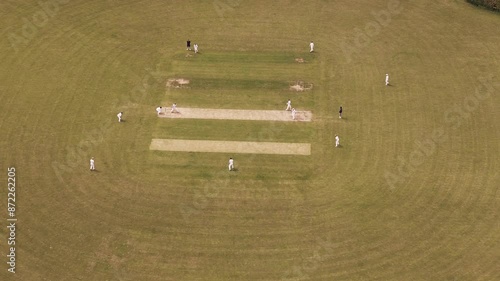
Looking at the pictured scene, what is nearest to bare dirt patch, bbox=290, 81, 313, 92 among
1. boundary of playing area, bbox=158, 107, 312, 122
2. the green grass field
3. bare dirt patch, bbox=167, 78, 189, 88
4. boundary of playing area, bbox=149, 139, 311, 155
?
the green grass field

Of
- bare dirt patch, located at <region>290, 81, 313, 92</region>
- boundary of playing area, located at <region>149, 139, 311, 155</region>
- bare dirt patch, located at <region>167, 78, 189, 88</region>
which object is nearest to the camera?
boundary of playing area, located at <region>149, 139, 311, 155</region>

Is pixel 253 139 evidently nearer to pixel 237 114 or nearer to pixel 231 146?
pixel 231 146

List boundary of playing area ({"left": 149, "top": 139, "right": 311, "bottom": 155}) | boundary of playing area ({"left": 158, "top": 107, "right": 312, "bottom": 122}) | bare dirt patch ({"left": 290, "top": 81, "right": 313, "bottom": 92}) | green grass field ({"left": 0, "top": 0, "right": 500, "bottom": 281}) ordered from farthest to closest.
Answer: bare dirt patch ({"left": 290, "top": 81, "right": 313, "bottom": 92}) → boundary of playing area ({"left": 158, "top": 107, "right": 312, "bottom": 122}) → boundary of playing area ({"left": 149, "top": 139, "right": 311, "bottom": 155}) → green grass field ({"left": 0, "top": 0, "right": 500, "bottom": 281})

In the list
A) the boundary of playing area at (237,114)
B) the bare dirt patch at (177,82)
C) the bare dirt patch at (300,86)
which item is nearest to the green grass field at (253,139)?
the bare dirt patch at (177,82)

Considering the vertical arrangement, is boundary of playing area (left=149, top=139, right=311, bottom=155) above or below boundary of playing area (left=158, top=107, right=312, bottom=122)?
below

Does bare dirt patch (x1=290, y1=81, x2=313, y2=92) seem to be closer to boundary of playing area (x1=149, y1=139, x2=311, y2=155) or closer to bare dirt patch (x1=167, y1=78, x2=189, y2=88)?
boundary of playing area (x1=149, y1=139, x2=311, y2=155)
